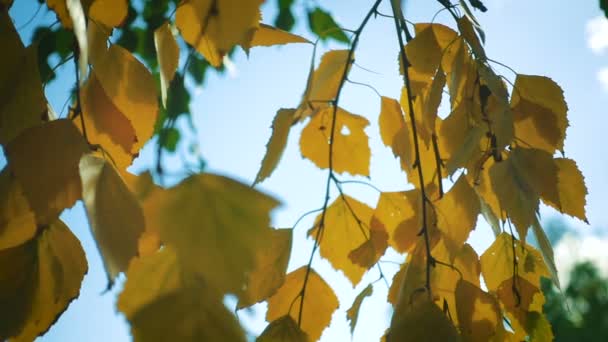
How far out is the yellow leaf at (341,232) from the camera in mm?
545

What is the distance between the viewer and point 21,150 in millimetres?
324

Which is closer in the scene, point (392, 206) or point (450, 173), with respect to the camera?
point (450, 173)

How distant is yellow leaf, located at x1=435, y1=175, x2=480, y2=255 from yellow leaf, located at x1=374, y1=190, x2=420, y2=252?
0.12 ft

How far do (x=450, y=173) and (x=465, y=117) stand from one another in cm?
12

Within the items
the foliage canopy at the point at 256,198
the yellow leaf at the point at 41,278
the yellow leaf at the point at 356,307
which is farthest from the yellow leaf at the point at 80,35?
the yellow leaf at the point at 356,307

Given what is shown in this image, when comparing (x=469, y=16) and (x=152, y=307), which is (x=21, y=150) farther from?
(x=469, y=16)

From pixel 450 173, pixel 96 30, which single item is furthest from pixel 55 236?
pixel 450 173

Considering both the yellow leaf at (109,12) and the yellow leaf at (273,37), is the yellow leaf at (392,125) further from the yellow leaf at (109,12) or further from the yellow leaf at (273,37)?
the yellow leaf at (109,12)

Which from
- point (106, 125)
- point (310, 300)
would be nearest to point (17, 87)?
point (106, 125)

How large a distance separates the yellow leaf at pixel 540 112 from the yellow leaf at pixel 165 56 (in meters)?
0.32

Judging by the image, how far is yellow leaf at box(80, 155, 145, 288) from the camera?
0.85ft

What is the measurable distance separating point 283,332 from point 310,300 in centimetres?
7

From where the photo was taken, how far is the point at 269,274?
46 centimetres

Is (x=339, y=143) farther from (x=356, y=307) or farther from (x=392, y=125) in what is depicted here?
(x=356, y=307)
